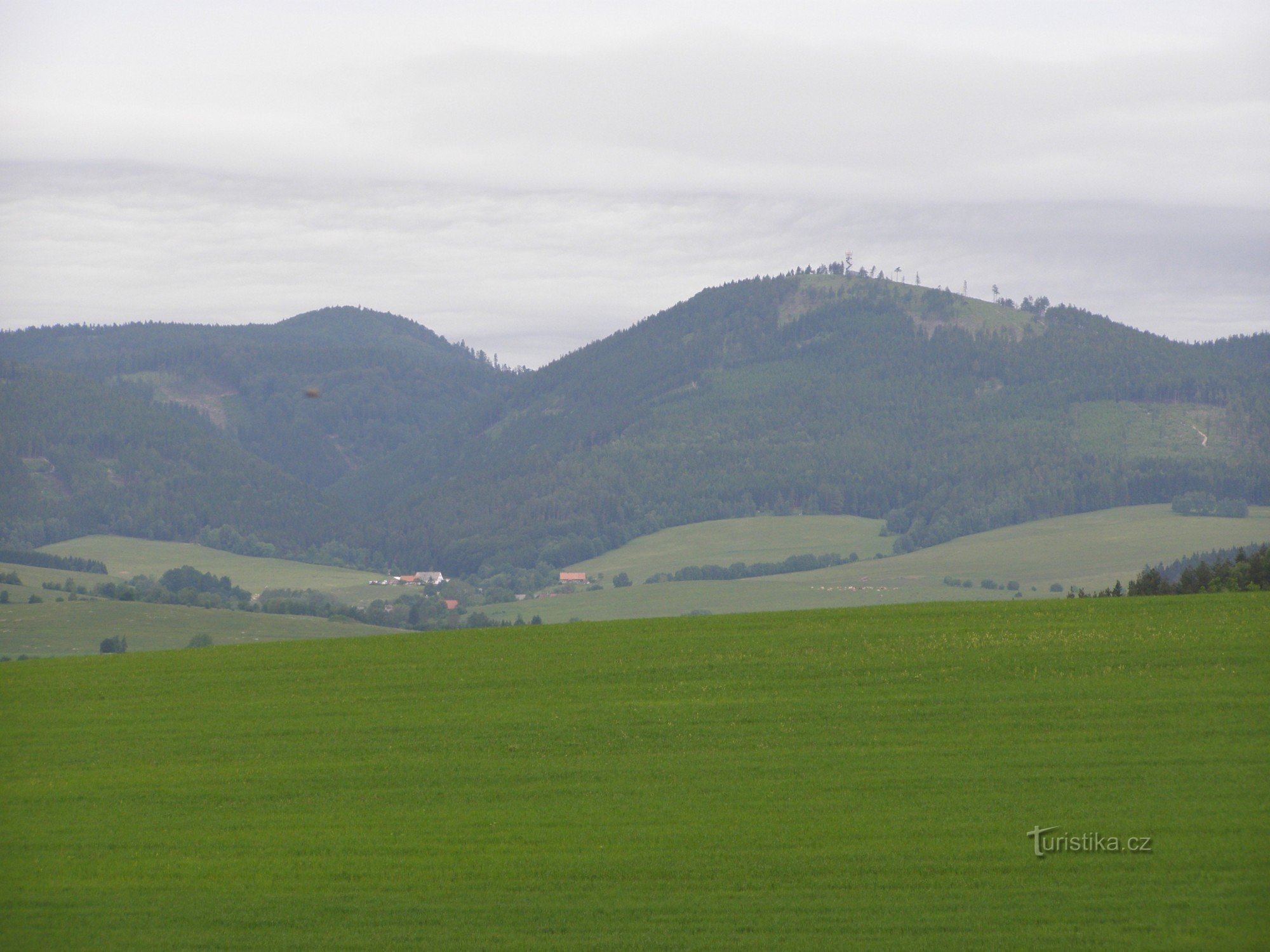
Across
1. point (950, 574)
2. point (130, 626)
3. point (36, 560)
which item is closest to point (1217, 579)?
point (130, 626)

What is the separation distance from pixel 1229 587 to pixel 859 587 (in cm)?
11550

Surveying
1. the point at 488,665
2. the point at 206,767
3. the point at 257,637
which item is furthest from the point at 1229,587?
the point at 257,637

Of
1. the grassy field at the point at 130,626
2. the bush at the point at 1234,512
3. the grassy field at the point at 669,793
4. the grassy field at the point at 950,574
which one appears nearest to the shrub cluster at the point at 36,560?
the grassy field at the point at 950,574

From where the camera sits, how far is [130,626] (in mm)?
96062

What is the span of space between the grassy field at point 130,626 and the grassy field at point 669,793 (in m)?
50.5

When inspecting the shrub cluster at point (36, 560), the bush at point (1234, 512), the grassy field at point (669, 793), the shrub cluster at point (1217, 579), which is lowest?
the grassy field at point (669, 793)

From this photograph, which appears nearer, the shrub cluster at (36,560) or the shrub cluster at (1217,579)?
the shrub cluster at (1217,579)

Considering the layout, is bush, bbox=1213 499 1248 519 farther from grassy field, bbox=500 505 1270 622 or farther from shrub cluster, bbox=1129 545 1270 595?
shrub cluster, bbox=1129 545 1270 595

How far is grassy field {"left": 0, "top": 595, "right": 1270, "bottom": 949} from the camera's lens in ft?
72.5

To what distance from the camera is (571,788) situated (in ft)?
93.6

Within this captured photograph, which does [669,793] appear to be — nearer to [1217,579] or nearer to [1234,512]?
[1217,579]

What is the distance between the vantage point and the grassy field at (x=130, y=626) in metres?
88.5

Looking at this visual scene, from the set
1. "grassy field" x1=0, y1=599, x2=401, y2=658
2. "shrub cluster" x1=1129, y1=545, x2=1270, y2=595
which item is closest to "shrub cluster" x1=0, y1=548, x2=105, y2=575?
"grassy field" x1=0, y1=599, x2=401, y2=658

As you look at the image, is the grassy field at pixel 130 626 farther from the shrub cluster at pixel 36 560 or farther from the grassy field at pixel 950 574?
the shrub cluster at pixel 36 560
